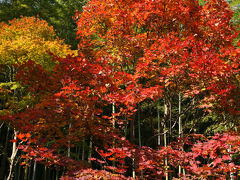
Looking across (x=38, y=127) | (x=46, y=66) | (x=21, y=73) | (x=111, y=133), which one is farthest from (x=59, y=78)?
(x=46, y=66)

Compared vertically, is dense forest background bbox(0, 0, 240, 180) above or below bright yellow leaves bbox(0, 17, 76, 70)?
below

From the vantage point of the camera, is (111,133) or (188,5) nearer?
(111,133)

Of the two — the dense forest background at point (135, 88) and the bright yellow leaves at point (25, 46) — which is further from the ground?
the bright yellow leaves at point (25, 46)

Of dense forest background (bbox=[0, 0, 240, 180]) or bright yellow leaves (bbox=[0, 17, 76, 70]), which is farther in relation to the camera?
bright yellow leaves (bbox=[0, 17, 76, 70])

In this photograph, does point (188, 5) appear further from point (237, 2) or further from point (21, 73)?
point (237, 2)

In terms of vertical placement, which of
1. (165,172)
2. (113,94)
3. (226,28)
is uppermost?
(226,28)

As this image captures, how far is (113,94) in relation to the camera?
11.9ft

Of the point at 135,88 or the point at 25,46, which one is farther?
the point at 25,46

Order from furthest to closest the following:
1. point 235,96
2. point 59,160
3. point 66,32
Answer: point 66,32 < point 235,96 < point 59,160

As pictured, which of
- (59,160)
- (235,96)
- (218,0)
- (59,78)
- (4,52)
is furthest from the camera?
(4,52)

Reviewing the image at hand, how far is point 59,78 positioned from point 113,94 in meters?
1.03

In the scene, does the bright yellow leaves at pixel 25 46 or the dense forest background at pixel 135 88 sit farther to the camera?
A: the bright yellow leaves at pixel 25 46

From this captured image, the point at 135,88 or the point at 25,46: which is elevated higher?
the point at 25,46

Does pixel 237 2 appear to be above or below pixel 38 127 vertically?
above
